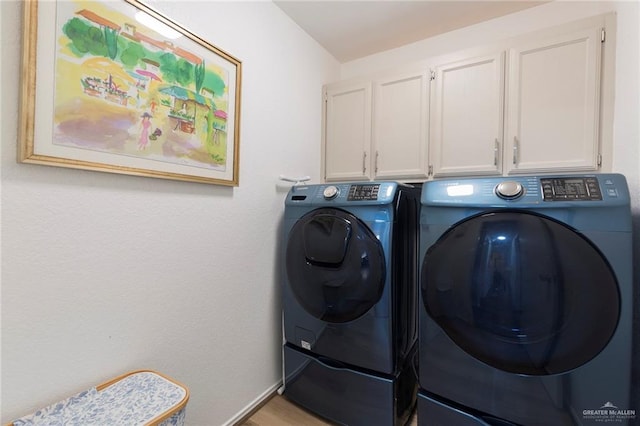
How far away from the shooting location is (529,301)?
2.99 ft

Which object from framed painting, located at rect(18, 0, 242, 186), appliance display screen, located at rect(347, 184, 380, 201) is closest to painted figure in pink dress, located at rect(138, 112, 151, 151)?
framed painting, located at rect(18, 0, 242, 186)

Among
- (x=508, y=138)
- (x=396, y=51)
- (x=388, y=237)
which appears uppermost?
(x=396, y=51)

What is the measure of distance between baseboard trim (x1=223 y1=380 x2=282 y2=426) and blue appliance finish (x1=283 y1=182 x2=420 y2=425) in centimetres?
14

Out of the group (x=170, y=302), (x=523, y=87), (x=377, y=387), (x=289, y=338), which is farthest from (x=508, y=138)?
(x=170, y=302)

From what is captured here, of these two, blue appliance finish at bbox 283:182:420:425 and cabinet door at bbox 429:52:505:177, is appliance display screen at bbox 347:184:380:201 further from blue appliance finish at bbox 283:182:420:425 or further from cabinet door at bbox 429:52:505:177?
cabinet door at bbox 429:52:505:177

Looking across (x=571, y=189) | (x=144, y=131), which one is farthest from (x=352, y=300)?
(x=144, y=131)

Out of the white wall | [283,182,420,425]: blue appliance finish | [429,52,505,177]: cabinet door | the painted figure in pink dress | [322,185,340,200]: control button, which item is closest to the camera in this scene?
the white wall

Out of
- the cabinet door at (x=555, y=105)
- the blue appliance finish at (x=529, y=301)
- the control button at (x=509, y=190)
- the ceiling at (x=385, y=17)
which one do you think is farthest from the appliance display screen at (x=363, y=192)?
the ceiling at (x=385, y=17)

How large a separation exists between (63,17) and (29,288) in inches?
31.3

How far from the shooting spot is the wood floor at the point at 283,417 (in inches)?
55.4

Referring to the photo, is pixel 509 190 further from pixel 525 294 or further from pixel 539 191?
pixel 525 294

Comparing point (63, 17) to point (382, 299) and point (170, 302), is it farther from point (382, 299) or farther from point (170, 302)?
point (382, 299)

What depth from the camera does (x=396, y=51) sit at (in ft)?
6.72

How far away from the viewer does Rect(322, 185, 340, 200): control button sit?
4.49ft
